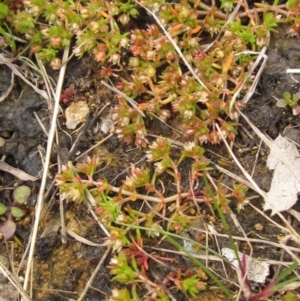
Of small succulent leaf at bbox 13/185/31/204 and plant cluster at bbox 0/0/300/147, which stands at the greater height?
plant cluster at bbox 0/0/300/147

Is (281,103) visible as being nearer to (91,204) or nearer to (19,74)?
(91,204)

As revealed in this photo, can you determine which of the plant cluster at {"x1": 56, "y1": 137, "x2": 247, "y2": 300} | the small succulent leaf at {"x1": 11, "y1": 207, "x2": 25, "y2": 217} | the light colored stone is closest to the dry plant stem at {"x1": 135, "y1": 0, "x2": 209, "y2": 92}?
the plant cluster at {"x1": 56, "y1": 137, "x2": 247, "y2": 300}

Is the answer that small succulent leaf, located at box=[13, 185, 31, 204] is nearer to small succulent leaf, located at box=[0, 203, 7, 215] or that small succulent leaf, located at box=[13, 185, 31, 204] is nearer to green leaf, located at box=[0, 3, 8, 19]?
small succulent leaf, located at box=[0, 203, 7, 215]

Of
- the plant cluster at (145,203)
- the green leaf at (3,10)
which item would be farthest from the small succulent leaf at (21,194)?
the green leaf at (3,10)

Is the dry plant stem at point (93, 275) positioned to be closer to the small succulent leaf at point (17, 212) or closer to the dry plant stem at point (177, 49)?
the small succulent leaf at point (17, 212)

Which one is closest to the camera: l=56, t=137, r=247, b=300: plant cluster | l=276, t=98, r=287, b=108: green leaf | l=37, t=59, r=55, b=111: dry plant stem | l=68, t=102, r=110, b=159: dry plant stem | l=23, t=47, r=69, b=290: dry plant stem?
l=56, t=137, r=247, b=300: plant cluster

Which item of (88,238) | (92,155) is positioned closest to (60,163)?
(92,155)

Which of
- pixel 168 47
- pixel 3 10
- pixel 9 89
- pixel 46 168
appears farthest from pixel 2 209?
pixel 168 47
